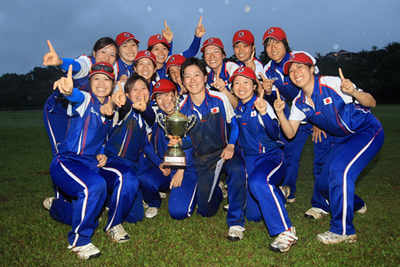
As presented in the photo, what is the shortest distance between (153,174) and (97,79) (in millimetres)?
1936

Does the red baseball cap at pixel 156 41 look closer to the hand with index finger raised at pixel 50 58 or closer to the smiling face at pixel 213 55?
the smiling face at pixel 213 55

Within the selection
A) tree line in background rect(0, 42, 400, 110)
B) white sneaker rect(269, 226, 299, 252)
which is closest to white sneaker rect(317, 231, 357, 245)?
white sneaker rect(269, 226, 299, 252)

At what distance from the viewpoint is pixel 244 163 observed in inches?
211

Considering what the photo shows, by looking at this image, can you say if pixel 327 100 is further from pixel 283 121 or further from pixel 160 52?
pixel 160 52

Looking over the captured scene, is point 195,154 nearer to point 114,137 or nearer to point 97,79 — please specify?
point 114,137

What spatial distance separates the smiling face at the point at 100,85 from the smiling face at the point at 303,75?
268cm

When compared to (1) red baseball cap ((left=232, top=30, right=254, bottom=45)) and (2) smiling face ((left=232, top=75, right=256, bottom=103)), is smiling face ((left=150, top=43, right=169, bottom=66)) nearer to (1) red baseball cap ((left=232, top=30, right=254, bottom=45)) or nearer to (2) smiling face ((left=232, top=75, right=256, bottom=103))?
(1) red baseball cap ((left=232, top=30, right=254, bottom=45))

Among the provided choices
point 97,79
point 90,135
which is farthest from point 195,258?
point 97,79

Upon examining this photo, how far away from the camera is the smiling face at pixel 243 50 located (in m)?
6.33

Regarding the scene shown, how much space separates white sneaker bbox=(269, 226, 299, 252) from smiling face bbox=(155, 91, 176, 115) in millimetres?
2675

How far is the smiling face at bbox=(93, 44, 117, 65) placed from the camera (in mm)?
5684

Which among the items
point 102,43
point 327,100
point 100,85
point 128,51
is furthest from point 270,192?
point 128,51

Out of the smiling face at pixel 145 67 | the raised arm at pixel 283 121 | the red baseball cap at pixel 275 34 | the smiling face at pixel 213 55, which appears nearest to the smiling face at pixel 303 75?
the raised arm at pixel 283 121

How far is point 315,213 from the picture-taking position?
5.42 metres
